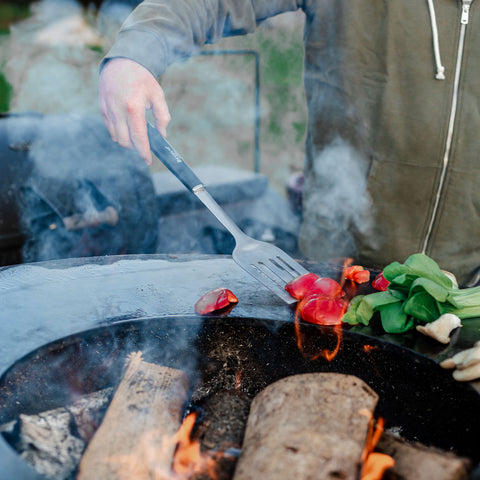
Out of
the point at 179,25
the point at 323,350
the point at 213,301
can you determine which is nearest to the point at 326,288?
the point at 323,350

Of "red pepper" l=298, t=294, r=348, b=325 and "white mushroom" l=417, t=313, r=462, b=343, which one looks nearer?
"white mushroom" l=417, t=313, r=462, b=343

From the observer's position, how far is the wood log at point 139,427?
4.13 feet

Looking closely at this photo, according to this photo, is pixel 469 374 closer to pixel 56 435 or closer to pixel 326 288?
pixel 326 288

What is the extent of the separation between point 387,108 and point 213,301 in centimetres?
164

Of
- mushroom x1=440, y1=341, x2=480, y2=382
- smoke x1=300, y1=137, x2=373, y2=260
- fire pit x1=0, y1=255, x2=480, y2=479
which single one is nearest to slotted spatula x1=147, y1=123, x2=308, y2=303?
fire pit x1=0, y1=255, x2=480, y2=479

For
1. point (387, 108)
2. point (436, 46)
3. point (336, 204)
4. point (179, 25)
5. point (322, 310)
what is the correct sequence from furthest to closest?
point (336, 204) → point (387, 108) → point (436, 46) → point (179, 25) → point (322, 310)

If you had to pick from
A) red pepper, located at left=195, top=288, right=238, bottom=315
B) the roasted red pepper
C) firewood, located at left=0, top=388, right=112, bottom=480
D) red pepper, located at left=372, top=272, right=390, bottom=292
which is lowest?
firewood, located at left=0, top=388, right=112, bottom=480

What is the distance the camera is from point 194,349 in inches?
72.0

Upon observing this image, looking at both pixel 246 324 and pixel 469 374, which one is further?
pixel 246 324

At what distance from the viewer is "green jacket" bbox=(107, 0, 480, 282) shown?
248cm

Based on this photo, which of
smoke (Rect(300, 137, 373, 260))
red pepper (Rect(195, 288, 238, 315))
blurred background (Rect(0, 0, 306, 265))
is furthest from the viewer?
blurred background (Rect(0, 0, 306, 265))

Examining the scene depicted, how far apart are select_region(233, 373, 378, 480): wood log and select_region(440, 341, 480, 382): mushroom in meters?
0.29

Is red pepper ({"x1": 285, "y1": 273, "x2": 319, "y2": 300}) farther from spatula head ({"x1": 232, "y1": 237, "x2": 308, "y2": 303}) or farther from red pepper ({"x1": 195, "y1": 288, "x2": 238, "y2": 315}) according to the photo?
red pepper ({"x1": 195, "y1": 288, "x2": 238, "y2": 315})

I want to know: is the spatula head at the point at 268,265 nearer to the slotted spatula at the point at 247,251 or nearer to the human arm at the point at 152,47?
the slotted spatula at the point at 247,251
